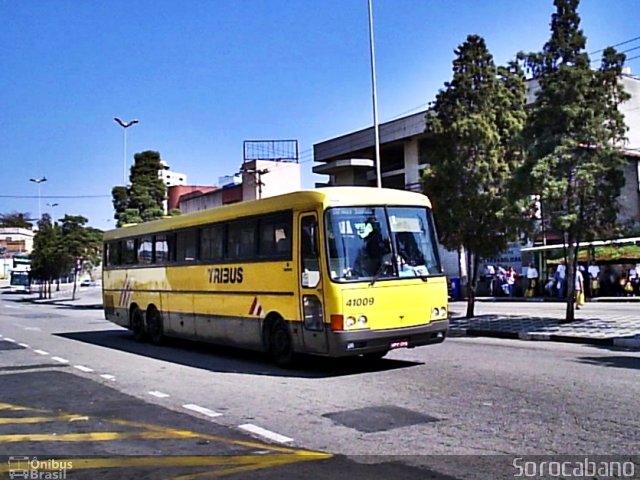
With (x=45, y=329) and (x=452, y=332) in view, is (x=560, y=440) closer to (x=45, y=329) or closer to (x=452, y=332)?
(x=452, y=332)

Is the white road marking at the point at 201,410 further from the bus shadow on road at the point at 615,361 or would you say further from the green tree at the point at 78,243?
the green tree at the point at 78,243

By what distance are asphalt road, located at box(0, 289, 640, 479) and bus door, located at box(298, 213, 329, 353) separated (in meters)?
0.63

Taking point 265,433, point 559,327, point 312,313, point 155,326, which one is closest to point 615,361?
point 312,313

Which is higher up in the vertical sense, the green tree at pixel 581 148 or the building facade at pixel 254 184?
the building facade at pixel 254 184

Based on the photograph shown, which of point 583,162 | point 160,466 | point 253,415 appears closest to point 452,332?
point 583,162

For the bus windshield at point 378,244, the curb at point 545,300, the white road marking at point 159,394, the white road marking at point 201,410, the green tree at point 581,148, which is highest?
the green tree at point 581,148

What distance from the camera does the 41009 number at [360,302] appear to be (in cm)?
1143

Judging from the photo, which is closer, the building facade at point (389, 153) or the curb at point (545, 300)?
the curb at point (545, 300)

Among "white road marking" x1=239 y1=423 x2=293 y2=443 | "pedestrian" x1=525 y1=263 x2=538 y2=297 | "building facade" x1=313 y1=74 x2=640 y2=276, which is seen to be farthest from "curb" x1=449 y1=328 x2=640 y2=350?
"building facade" x1=313 y1=74 x2=640 y2=276

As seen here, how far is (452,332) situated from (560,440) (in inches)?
508

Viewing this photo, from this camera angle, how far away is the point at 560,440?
7102mm

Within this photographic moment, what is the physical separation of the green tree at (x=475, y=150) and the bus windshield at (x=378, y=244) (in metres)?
8.55

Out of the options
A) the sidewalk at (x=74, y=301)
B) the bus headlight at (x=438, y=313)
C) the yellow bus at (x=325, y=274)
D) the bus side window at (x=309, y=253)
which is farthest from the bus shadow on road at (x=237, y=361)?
the sidewalk at (x=74, y=301)

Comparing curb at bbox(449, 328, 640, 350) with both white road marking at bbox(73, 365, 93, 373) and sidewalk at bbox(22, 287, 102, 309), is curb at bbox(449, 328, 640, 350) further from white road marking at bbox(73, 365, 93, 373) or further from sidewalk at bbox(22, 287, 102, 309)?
sidewalk at bbox(22, 287, 102, 309)
